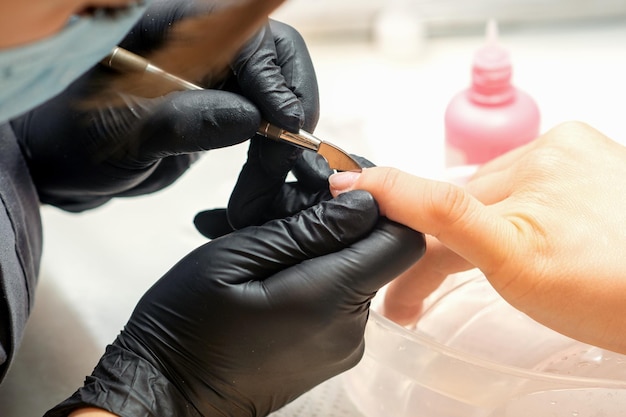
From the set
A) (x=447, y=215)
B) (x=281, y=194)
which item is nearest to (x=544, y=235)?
(x=447, y=215)

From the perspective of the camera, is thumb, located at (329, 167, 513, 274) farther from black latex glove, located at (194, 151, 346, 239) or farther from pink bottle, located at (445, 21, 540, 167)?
pink bottle, located at (445, 21, 540, 167)

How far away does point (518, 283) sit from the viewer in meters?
0.56

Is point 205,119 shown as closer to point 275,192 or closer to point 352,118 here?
point 275,192

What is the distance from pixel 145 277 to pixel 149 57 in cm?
31

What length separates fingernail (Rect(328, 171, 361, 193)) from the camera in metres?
0.58

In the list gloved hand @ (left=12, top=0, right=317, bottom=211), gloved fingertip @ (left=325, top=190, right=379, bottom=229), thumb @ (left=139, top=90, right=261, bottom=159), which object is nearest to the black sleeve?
gloved hand @ (left=12, top=0, right=317, bottom=211)

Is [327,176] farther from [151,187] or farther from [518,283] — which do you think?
[151,187]

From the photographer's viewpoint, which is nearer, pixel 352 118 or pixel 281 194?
pixel 281 194

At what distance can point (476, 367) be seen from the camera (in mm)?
568

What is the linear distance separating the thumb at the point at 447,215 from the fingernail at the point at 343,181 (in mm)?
15

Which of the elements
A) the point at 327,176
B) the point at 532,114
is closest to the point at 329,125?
the point at 532,114

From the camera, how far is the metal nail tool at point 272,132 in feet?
1.75

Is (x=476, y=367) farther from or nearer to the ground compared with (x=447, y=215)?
nearer to the ground

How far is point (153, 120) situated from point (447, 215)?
0.86ft
